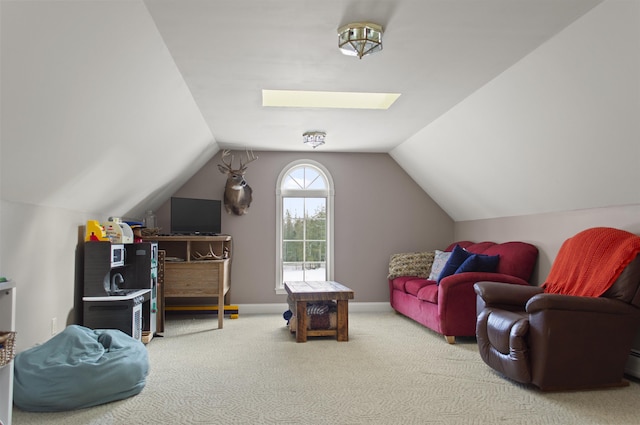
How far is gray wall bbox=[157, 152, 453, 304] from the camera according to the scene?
7273 millimetres

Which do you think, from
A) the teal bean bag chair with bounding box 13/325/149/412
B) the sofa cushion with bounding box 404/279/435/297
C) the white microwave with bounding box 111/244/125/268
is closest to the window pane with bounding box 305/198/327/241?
the sofa cushion with bounding box 404/279/435/297

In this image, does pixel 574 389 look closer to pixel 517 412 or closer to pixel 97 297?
pixel 517 412

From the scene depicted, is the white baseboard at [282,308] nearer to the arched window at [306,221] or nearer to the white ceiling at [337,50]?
the arched window at [306,221]

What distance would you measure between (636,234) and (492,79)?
63.0 inches

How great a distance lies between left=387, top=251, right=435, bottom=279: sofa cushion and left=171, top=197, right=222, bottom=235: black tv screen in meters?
2.38

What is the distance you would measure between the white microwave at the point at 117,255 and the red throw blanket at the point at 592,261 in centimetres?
363

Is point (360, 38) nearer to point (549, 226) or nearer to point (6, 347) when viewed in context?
point (6, 347)

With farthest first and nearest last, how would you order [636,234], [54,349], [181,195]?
[181,195] < [636,234] < [54,349]

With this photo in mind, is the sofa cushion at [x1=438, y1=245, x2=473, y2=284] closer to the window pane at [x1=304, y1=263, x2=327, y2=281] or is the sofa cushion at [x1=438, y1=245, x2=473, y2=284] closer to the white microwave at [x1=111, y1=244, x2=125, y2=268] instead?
the window pane at [x1=304, y1=263, x2=327, y2=281]

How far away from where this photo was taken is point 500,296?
4.07 m

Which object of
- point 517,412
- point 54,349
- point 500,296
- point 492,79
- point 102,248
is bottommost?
point 517,412

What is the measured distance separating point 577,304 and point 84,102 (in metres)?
3.36

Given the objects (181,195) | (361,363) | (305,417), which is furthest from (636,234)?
(181,195)

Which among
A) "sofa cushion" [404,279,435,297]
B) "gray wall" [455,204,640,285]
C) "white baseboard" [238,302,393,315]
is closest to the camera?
"gray wall" [455,204,640,285]
